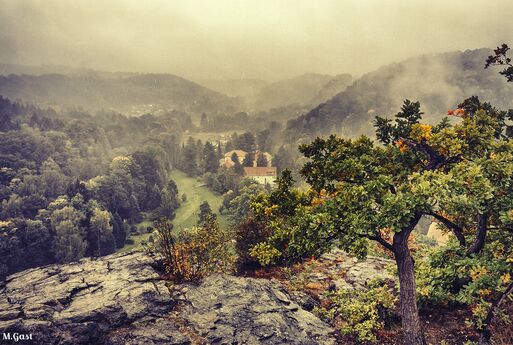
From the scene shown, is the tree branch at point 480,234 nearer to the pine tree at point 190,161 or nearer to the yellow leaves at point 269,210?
the yellow leaves at point 269,210

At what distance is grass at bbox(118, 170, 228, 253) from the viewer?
113m

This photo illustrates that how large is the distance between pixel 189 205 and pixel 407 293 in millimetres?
125953

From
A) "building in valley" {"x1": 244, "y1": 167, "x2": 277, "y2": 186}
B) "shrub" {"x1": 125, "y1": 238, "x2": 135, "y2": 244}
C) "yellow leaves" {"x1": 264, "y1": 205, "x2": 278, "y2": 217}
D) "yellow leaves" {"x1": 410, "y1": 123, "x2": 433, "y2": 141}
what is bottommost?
"shrub" {"x1": 125, "y1": 238, "x2": 135, "y2": 244}

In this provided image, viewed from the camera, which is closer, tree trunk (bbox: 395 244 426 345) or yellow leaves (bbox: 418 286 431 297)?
tree trunk (bbox: 395 244 426 345)

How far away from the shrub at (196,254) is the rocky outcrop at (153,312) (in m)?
1.02

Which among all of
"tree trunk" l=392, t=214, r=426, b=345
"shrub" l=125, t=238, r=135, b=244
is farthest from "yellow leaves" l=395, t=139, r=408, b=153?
"shrub" l=125, t=238, r=135, b=244

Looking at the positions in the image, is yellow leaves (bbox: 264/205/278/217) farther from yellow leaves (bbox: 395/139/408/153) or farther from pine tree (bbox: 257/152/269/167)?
pine tree (bbox: 257/152/269/167)

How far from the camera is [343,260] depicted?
2617 cm

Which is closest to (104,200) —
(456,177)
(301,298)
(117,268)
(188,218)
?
(188,218)

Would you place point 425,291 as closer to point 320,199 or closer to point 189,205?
point 320,199

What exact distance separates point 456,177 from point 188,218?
117m

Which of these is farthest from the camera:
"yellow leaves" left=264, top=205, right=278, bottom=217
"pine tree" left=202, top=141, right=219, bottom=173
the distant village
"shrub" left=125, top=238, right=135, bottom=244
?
"pine tree" left=202, top=141, right=219, bottom=173

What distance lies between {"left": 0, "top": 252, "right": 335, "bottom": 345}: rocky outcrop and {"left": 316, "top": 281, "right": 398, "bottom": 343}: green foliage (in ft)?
3.78

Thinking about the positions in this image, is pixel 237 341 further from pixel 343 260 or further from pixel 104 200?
pixel 104 200
